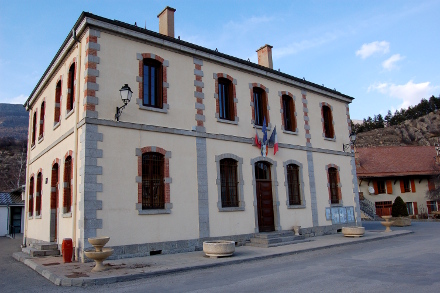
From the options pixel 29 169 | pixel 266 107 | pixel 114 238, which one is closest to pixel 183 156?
pixel 114 238

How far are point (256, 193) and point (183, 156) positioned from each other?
388cm

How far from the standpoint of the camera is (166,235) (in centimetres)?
1154

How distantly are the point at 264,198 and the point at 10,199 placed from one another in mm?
27391

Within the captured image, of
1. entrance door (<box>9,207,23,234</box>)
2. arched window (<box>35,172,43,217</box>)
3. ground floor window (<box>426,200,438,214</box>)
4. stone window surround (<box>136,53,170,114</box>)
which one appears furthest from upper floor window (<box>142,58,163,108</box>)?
ground floor window (<box>426,200,438,214</box>)

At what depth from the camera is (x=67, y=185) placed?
12.2 metres

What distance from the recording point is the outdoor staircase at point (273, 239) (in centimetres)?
1317

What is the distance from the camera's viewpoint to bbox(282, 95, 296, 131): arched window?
17.1 metres

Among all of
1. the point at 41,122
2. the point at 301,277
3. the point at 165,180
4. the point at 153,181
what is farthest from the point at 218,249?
the point at 41,122

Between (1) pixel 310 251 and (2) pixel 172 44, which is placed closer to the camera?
(1) pixel 310 251

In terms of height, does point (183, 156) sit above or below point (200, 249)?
above

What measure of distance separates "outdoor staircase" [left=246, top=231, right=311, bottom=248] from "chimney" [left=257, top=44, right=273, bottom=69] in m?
8.67

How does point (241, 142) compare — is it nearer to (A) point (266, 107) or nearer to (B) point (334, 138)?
(A) point (266, 107)

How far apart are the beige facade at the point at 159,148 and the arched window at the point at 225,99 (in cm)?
25

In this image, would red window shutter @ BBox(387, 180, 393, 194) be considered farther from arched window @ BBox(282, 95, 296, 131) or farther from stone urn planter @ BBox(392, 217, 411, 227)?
arched window @ BBox(282, 95, 296, 131)
